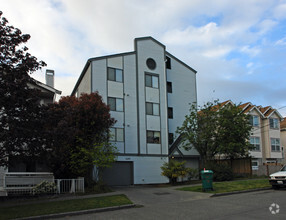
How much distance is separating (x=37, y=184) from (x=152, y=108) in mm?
13089

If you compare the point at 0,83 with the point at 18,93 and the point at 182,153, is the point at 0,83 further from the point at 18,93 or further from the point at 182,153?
the point at 182,153

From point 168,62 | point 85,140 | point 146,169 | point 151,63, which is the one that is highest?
point 168,62

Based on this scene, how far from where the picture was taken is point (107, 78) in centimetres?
2550

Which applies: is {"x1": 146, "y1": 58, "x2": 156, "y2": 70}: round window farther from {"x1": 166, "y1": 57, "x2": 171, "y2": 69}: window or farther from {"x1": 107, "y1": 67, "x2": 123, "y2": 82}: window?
{"x1": 107, "y1": 67, "x2": 123, "y2": 82}: window

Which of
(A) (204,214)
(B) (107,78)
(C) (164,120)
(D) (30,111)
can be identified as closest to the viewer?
(A) (204,214)

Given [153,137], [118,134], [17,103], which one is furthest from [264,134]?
[17,103]

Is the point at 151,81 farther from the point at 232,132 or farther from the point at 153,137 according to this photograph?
the point at 232,132

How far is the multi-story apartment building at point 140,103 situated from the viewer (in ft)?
82.0

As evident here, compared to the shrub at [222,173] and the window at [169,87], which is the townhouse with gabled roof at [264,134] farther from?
the shrub at [222,173]

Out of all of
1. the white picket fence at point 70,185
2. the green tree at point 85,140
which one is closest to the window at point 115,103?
the green tree at point 85,140

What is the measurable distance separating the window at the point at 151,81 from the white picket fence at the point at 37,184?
1252 cm

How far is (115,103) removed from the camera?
25.5 metres

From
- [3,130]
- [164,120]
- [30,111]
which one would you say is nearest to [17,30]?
[30,111]

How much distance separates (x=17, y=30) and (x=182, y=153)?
19.6 meters
